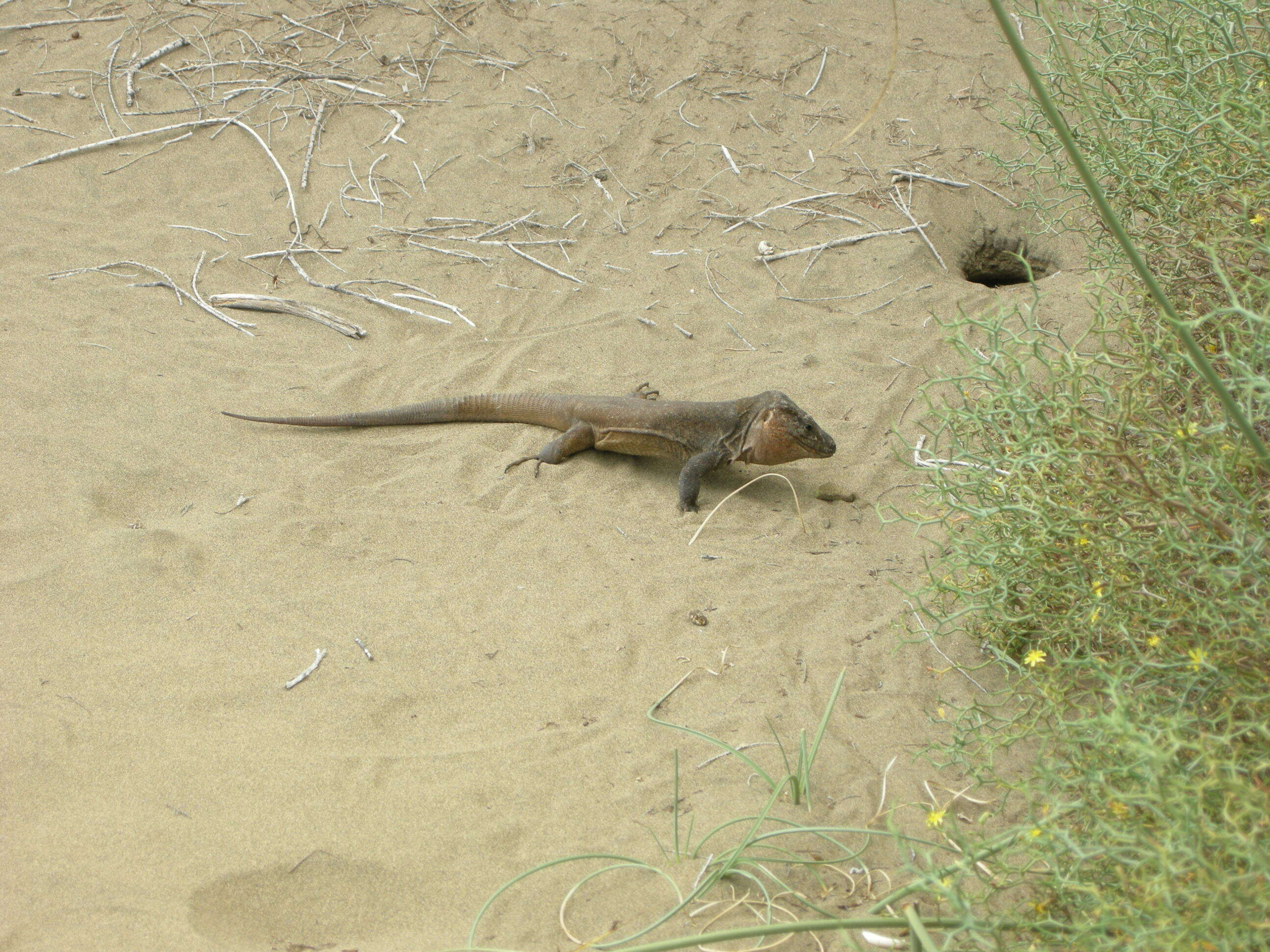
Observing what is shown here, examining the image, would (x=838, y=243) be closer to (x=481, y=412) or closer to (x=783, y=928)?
(x=481, y=412)

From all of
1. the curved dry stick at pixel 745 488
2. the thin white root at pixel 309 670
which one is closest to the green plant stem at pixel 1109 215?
the thin white root at pixel 309 670

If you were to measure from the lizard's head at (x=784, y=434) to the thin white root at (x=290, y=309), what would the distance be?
9.65ft

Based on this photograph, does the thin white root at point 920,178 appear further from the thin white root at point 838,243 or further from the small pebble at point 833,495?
the small pebble at point 833,495

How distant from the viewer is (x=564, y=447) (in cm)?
550

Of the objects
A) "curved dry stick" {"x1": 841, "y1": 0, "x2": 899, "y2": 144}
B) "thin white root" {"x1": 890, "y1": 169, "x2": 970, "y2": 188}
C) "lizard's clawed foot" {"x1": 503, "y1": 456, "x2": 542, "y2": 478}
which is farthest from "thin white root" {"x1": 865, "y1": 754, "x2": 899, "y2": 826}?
"thin white root" {"x1": 890, "y1": 169, "x2": 970, "y2": 188}

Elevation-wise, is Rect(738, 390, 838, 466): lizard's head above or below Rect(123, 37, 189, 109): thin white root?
below

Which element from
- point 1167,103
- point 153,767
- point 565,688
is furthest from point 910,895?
point 1167,103

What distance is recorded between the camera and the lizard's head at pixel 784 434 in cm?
514

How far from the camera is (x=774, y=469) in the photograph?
580 centimetres

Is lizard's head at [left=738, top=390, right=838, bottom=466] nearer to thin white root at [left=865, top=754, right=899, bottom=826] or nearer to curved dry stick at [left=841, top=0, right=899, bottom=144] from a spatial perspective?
curved dry stick at [left=841, top=0, right=899, bottom=144]

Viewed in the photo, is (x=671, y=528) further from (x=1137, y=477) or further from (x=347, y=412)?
(x=1137, y=477)

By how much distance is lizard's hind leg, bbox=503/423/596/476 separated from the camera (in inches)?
215

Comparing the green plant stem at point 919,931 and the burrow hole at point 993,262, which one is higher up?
the green plant stem at point 919,931

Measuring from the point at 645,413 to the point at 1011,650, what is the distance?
8.75 feet
